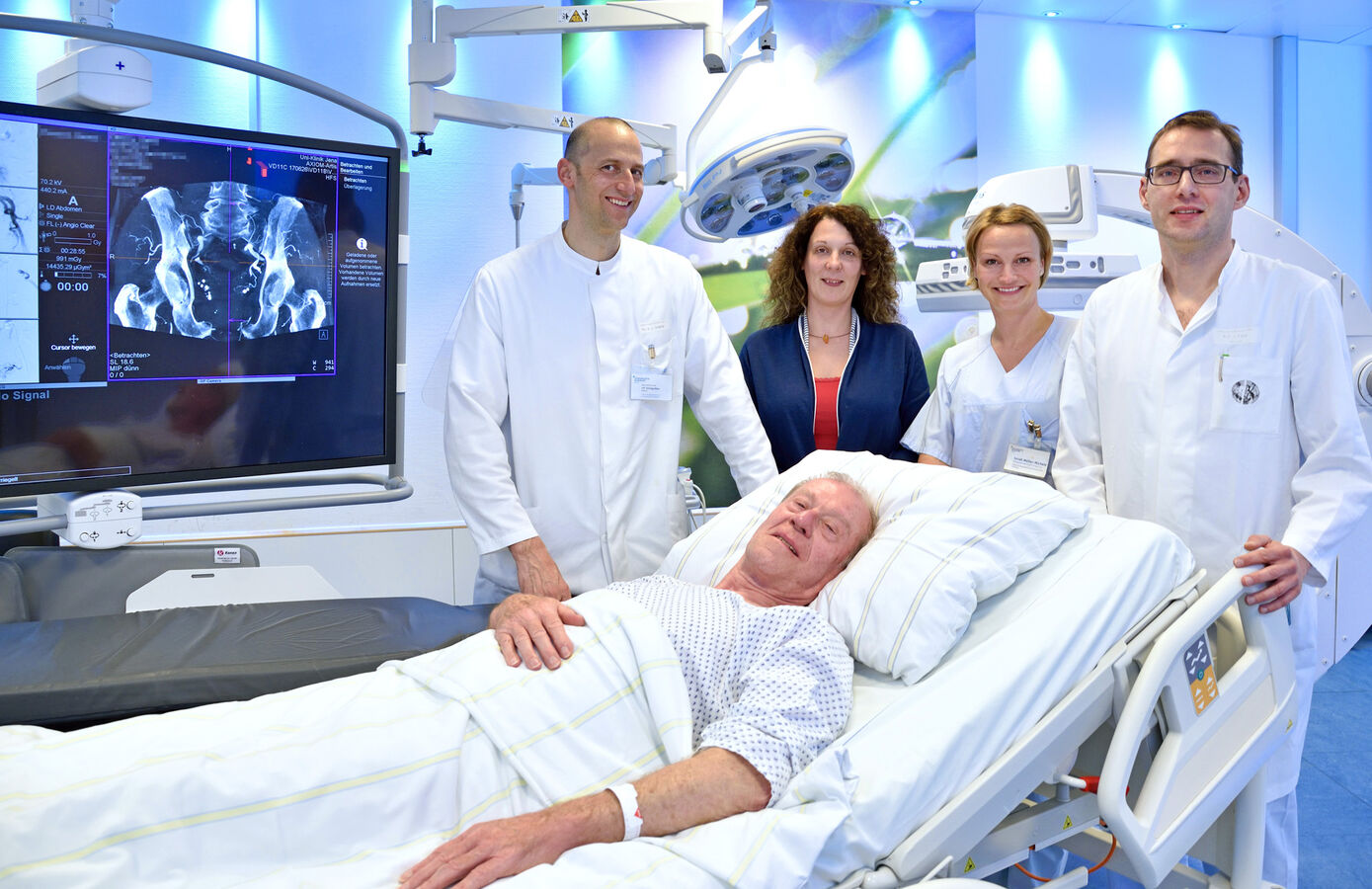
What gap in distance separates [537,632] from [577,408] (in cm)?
87

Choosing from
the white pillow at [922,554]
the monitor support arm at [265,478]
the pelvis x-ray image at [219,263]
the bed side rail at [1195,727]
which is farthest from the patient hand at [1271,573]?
the pelvis x-ray image at [219,263]

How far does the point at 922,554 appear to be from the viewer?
176 cm

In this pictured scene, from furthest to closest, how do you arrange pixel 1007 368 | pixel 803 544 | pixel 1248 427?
1. pixel 1007 368
2. pixel 1248 427
3. pixel 803 544

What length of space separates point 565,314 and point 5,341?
3.80 ft

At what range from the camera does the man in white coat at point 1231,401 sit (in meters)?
1.91

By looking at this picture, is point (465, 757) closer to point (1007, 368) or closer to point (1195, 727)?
point (1195, 727)

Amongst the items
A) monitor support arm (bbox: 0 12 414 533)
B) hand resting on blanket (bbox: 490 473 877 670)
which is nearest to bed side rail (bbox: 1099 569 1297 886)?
hand resting on blanket (bbox: 490 473 877 670)

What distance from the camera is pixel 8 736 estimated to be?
133cm

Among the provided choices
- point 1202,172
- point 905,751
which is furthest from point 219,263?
point 1202,172

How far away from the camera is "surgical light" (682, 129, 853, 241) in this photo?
7.75 feet

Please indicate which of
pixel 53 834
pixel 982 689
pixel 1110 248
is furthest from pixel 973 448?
pixel 1110 248

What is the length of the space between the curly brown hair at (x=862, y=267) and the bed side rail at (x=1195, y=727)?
4.11 feet

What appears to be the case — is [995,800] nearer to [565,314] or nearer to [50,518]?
[565,314]

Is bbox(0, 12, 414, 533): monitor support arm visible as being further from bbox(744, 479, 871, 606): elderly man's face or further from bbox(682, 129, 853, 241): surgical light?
bbox(744, 479, 871, 606): elderly man's face
